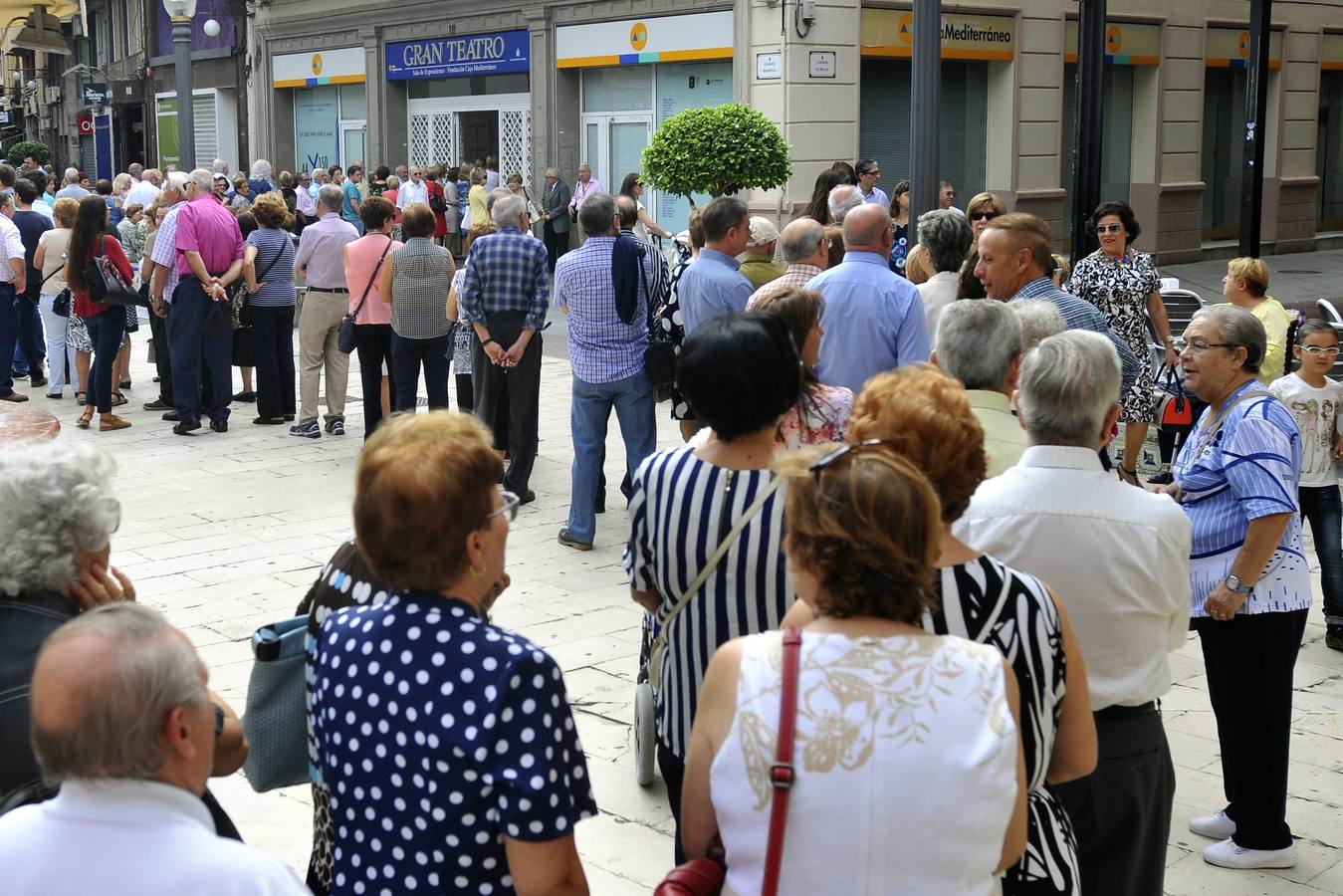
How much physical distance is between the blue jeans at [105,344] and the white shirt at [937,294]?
6.80 metres

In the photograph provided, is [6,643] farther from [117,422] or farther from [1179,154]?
[1179,154]

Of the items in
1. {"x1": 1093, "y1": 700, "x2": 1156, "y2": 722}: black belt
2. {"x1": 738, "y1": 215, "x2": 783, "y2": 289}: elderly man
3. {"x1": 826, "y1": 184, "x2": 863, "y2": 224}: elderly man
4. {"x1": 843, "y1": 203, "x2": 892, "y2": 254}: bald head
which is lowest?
{"x1": 1093, "y1": 700, "x2": 1156, "y2": 722}: black belt

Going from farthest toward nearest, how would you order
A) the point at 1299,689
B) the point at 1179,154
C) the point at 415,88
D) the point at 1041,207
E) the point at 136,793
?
the point at 415,88 → the point at 1179,154 → the point at 1041,207 → the point at 1299,689 → the point at 136,793

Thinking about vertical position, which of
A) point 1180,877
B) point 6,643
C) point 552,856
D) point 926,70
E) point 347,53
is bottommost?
point 1180,877

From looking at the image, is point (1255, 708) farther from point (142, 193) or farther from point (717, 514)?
point (142, 193)

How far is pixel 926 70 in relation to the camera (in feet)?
33.8

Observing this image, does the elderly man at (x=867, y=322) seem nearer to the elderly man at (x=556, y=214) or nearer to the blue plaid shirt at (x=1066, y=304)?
the blue plaid shirt at (x=1066, y=304)

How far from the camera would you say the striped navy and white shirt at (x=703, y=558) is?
3320 mm

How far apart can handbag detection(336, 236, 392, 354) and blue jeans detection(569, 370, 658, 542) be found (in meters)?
2.74

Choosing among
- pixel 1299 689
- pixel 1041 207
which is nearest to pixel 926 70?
pixel 1299 689

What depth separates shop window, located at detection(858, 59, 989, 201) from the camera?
20.8 metres

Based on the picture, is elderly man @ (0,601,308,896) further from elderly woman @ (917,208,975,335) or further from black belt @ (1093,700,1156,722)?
elderly woman @ (917,208,975,335)

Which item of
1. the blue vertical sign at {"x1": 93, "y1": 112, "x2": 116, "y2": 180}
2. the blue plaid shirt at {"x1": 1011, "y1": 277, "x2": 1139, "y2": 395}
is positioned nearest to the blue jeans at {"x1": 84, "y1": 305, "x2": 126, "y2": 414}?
the blue plaid shirt at {"x1": 1011, "y1": 277, "x2": 1139, "y2": 395}

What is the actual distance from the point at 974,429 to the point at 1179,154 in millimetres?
22870
